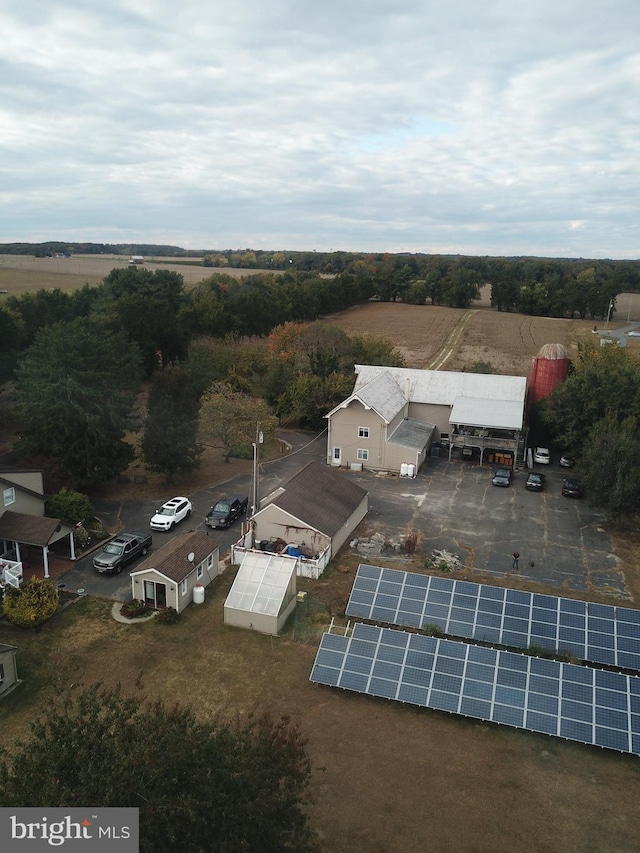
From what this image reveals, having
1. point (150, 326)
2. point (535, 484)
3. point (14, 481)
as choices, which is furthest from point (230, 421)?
point (150, 326)

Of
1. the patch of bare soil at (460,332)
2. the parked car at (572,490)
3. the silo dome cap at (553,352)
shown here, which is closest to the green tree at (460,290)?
the patch of bare soil at (460,332)

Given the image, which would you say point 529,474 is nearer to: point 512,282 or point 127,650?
point 127,650

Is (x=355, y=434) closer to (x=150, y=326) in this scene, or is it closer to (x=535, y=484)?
(x=535, y=484)

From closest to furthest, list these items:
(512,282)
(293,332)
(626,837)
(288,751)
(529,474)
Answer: (288,751) < (626,837) < (529,474) < (293,332) < (512,282)

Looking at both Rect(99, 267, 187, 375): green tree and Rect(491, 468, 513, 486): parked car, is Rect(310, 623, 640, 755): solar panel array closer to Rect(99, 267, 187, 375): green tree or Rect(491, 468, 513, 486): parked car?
Rect(491, 468, 513, 486): parked car

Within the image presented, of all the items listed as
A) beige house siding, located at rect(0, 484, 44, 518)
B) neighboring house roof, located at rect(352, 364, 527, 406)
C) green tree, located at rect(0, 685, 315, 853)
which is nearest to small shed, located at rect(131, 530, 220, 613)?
beige house siding, located at rect(0, 484, 44, 518)

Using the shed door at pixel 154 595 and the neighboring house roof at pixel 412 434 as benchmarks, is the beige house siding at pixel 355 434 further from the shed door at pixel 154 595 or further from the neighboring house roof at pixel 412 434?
the shed door at pixel 154 595

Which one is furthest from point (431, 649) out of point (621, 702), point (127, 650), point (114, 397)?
point (114, 397)
